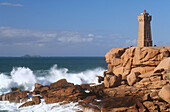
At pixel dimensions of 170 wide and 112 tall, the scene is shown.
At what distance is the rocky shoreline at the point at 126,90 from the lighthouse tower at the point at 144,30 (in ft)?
21.1

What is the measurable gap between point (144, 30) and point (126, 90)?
1583 centimetres

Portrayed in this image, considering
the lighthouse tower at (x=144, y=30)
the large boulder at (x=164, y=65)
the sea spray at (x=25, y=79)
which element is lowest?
the sea spray at (x=25, y=79)

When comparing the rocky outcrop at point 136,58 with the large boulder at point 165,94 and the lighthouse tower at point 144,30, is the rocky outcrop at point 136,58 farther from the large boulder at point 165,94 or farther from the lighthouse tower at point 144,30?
the large boulder at point 165,94

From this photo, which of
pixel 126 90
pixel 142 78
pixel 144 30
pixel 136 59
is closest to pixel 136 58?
pixel 136 59

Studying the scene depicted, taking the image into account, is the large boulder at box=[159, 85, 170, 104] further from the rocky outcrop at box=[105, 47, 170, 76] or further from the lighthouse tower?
the lighthouse tower

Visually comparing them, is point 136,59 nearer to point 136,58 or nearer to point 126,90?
point 136,58

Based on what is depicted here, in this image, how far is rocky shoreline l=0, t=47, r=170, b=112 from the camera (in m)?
17.8

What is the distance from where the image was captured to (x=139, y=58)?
25953 mm

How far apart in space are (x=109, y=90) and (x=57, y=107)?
5.07 m

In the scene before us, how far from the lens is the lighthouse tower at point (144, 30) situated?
Answer: 111ft

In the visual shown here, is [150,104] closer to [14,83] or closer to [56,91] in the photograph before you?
[56,91]

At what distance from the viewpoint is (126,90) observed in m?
20.7

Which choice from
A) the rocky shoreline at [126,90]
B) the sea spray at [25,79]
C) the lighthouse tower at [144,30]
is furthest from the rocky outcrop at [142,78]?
the sea spray at [25,79]

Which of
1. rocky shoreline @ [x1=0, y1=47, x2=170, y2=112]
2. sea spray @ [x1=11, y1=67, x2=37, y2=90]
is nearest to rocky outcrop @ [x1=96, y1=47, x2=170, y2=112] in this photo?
rocky shoreline @ [x1=0, y1=47, x2=170, y2=112]
